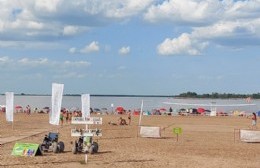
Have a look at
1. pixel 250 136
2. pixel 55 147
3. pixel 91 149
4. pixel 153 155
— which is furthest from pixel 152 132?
pixel 55 147

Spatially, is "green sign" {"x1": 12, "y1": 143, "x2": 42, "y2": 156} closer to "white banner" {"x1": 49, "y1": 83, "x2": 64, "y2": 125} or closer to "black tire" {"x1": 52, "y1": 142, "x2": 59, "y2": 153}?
"black tire" {"x1": 52, "y1": 142, "x2": 59, "y2": 153}

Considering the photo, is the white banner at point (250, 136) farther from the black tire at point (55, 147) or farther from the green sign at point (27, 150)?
the green sign at point (27, 150)

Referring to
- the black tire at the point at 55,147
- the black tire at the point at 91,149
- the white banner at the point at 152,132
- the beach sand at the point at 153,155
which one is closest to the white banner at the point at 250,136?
the beach sand at the point at 153,155

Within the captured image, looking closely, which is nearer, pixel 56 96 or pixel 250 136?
pixel 56 96

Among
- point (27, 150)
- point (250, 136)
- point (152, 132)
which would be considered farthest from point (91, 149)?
point (250, 136)

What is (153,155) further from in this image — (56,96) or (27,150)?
(27,150)

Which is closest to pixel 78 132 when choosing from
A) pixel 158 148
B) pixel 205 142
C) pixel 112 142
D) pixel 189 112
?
pixel 158 148

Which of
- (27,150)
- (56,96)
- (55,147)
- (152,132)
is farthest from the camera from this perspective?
(152,132)

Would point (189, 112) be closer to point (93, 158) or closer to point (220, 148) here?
point (220, 148)

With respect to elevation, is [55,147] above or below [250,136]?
below

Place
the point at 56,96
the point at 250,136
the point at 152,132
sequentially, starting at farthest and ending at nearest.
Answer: the point at 152,132
the point at 250,136
the point at 56,96

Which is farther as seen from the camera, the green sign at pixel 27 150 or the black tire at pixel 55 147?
the black tire at pixel 55 147

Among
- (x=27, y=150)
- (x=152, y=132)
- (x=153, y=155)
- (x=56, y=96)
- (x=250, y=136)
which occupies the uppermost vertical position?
(x=56, y=96)

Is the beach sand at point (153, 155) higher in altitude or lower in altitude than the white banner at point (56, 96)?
lower
